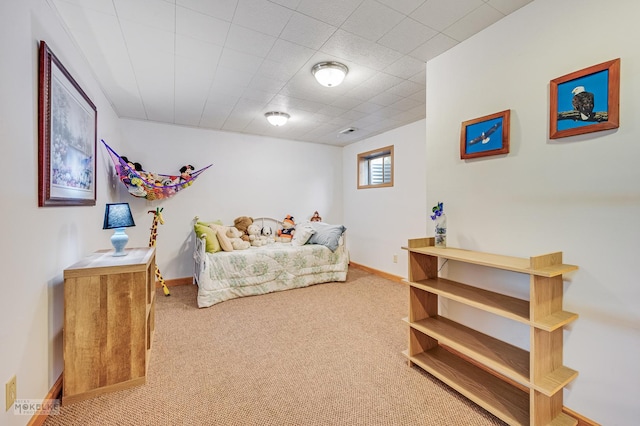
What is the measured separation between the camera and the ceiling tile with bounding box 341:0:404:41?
166 centimetres

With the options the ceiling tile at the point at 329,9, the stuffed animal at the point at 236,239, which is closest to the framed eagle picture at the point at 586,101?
the ceiling tile at the point at 329,9

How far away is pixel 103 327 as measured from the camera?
1.67m

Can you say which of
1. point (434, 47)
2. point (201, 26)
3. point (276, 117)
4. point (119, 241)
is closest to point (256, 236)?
point (276, 117)

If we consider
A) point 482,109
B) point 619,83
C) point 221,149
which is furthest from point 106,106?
point 619,83

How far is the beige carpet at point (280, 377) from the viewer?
1518 mm

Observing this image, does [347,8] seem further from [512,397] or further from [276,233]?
[276,233]

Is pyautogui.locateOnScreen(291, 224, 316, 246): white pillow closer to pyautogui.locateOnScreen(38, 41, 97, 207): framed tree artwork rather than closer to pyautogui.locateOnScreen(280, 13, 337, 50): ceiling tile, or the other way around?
pyautogui.locateOnScreen(38, 41, 97, 207): framed tree artwork

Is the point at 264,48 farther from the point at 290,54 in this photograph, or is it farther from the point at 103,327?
the point at 103,327

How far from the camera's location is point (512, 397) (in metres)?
1.58

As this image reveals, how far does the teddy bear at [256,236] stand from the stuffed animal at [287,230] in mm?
301

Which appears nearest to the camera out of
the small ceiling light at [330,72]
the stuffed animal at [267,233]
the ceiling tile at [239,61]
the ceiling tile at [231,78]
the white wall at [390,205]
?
the ceiling tile at [239,61]

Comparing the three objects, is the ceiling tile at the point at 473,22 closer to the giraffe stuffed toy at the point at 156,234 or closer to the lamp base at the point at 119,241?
the lamp base at the point at 119,241

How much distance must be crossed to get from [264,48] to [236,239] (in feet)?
8.19

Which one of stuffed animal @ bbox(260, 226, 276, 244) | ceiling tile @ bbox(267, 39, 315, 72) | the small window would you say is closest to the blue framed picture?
ceiling tile @ bbox(267, 39, 315, 72)
